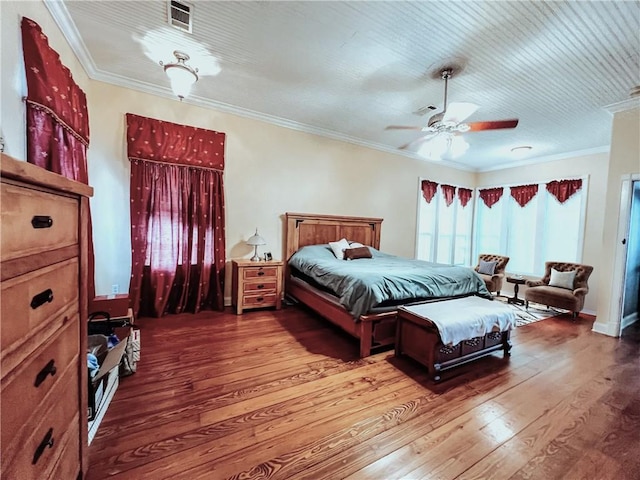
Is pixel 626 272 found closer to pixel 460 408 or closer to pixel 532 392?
pixel 532 392

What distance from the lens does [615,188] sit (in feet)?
10.9

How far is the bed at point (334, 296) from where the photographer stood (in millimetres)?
2557

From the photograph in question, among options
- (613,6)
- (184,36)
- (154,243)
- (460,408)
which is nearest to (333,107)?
(184,36)

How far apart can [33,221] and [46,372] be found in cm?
48

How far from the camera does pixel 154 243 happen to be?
10.9 ft

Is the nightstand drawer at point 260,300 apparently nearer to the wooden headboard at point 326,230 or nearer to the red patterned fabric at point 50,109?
the wooden headboard at point 326,230

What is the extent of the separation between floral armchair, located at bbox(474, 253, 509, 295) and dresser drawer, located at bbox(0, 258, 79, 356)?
5.84m

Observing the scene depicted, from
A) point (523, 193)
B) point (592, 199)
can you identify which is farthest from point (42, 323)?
point (523, 193)

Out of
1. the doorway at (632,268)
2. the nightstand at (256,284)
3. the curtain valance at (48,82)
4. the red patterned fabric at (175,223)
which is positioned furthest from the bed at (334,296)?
the curtain valance at (48,82)

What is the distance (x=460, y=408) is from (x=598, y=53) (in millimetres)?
3205

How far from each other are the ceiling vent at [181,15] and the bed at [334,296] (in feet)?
8.13

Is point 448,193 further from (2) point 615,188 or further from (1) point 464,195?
(2) point 615,188

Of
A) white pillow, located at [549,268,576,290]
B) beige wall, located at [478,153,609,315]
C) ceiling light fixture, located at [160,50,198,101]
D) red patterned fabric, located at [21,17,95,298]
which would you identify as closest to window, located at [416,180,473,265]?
beige wall, located at [478,153,609,315]

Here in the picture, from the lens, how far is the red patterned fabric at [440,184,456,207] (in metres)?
5.99
